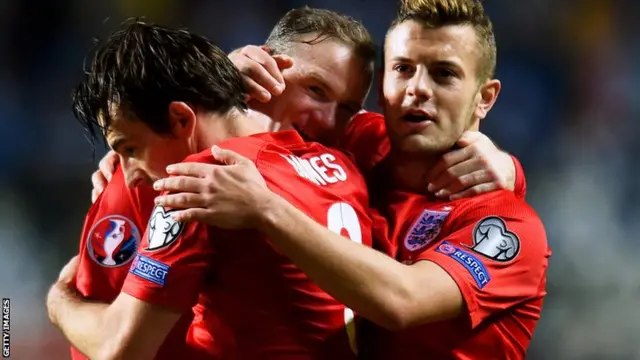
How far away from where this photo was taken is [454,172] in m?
2.15

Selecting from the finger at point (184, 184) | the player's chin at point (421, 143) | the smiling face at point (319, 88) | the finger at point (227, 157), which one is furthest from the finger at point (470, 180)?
the finger at point (184, 184)

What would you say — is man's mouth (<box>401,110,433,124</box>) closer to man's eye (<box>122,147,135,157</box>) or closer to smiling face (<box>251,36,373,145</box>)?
smiling face (<box>251,36,373,145</box>)

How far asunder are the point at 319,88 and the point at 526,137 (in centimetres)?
267

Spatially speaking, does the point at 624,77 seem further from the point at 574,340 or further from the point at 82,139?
the point at 82,139

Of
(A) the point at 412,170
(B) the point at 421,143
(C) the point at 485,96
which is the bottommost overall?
(A) the point at 412,170

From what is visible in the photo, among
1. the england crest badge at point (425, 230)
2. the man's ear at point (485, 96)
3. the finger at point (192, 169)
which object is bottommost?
the england crest badge at point (425, 230)

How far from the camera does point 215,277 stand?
173 centimetres

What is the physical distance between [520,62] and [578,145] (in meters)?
0.62

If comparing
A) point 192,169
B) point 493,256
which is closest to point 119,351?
point 192,169

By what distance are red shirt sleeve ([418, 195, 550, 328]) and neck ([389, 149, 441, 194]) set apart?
237 mm

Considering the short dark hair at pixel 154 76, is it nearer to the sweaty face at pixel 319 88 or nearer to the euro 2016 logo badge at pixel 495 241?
the sweaty face at pixel 319 88

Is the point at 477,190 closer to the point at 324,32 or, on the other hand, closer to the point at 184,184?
the point at 324,32

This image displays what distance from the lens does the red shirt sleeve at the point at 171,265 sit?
63.5 inches

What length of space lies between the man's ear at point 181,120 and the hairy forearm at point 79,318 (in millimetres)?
434
